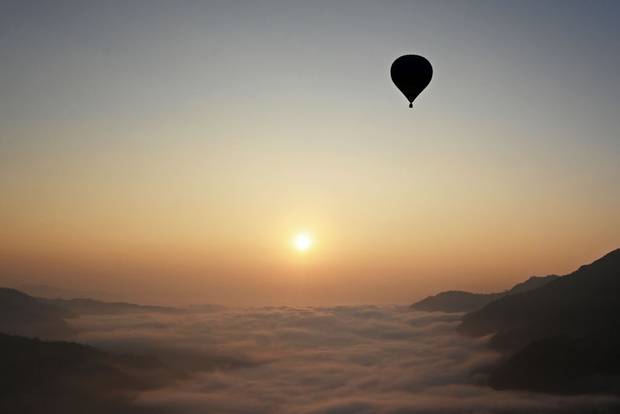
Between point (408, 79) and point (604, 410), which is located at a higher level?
point (408, 79)

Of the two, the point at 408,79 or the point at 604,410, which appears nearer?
the point at 408,79
